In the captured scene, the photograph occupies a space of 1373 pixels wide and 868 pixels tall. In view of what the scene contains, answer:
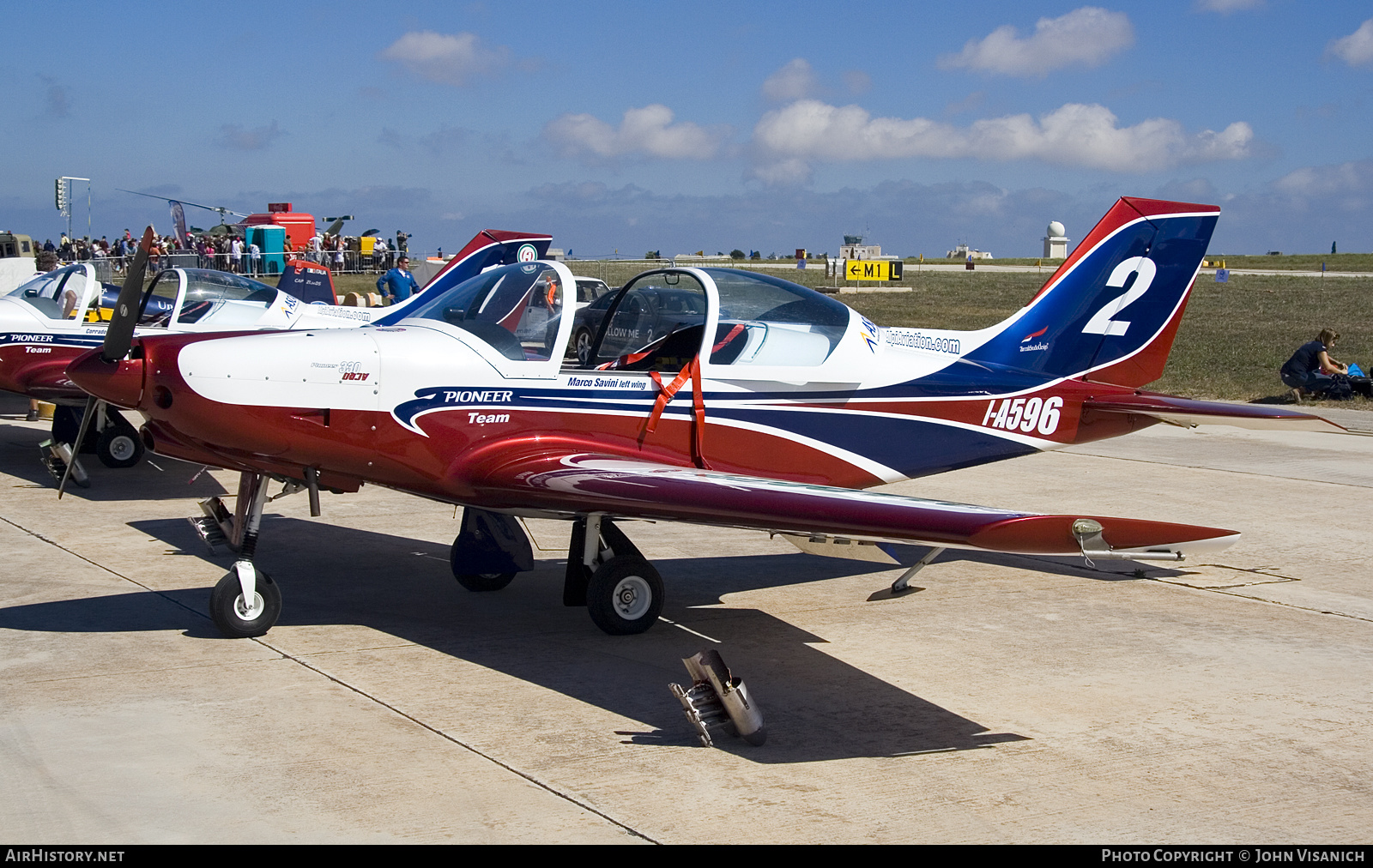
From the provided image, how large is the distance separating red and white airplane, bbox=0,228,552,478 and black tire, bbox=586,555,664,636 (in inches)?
255

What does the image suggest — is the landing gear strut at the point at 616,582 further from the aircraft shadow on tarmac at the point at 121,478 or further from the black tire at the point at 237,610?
the aircraft shadow on tarmac at the point at 121,478

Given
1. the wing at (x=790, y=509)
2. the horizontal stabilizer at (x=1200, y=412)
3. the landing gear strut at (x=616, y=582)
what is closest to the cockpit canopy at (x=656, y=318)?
the wing at (x=790, y=509)

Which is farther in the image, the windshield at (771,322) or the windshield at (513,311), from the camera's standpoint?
the windshield at (771,322)

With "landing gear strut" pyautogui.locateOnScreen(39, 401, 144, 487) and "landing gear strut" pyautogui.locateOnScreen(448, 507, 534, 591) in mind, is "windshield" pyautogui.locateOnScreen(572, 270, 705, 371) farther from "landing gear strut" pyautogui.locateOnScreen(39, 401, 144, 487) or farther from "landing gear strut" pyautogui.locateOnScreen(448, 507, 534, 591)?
"landing gear strut" pyautogui.locateOnScreen(39, 401, 144, 487)

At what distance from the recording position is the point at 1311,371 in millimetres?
19016

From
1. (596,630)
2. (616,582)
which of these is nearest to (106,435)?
(596,630)

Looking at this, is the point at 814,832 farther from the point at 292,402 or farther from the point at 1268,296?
the point at 1268,296

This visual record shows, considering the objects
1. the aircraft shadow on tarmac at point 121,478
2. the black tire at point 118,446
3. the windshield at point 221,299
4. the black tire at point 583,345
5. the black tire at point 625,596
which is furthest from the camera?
the black tire at point 118,446

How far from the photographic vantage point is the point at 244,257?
44.8 meters

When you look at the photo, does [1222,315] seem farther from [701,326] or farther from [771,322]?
[701,326]

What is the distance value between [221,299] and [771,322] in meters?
7.45

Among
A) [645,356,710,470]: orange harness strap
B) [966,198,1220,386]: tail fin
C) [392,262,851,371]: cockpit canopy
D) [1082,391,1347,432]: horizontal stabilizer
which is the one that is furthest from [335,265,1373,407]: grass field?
[645,356,710,470]: orange harness strap

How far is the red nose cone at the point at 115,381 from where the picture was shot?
6.47m

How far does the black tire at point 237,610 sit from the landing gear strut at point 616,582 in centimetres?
174
